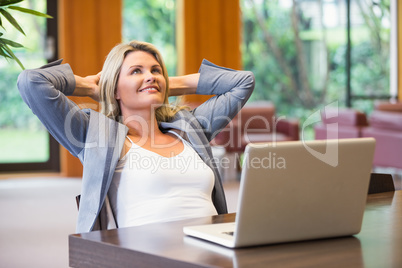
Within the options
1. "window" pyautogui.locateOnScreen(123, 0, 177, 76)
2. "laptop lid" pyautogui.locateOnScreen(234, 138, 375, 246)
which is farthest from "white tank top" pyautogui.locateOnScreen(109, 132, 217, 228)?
"window" pyautogui.locateOnScreen(123, 0, 177, 76)

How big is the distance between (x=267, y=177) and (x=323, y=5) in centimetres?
882

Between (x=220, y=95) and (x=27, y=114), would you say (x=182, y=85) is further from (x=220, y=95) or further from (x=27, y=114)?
(x=27, y=114)

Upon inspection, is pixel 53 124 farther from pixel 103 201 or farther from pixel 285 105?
pixel 285 105

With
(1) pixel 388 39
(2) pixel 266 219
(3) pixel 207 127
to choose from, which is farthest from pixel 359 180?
(1) pixel 388 39

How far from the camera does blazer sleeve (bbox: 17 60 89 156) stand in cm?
194

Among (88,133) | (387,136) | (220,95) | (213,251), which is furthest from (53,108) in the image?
(387,136)

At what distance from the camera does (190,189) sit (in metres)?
2.02

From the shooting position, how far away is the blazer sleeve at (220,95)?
230cm

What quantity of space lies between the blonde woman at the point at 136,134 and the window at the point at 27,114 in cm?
499

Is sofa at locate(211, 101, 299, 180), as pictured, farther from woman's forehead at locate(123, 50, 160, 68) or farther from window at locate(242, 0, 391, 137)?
woman's forehead at locate(123, 50, 160, 68)

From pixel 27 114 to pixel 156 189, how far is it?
18.0ft

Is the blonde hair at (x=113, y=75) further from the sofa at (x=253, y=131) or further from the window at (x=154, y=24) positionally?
the window at (x=154, y=24)

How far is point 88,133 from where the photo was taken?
1.99 meters

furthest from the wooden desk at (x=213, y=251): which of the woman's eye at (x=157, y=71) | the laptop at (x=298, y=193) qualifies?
the woman's eye at (x=157, y=71)
